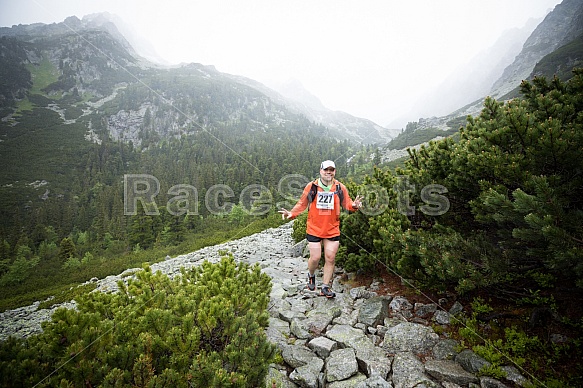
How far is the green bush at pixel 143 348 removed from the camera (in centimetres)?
227

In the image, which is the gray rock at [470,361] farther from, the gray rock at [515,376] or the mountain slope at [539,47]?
the mountain slope at [539,47]

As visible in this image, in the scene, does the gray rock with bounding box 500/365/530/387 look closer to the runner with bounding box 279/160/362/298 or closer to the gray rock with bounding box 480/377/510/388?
the gray rock with bounding box 480/377/510/388

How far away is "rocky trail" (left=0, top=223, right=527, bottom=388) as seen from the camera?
318 cm

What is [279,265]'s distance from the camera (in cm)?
883

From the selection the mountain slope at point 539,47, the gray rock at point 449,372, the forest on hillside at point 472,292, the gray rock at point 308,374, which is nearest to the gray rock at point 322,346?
the gray rock at point 308,374

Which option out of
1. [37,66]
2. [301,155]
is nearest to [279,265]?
[301,155]

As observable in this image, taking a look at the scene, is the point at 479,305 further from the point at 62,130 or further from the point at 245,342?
the point at 62,130

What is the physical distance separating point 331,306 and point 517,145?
413 cm

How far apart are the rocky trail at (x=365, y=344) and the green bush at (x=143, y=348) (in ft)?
2.39

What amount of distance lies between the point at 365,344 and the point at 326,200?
2.55 meters

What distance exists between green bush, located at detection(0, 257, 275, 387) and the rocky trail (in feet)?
2.39

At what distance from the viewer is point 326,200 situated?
5.20 meters

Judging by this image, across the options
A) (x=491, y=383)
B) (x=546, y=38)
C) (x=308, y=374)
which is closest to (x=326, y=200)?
(x=308, y=374)

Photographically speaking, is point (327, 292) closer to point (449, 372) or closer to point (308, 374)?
point (308, 374)
